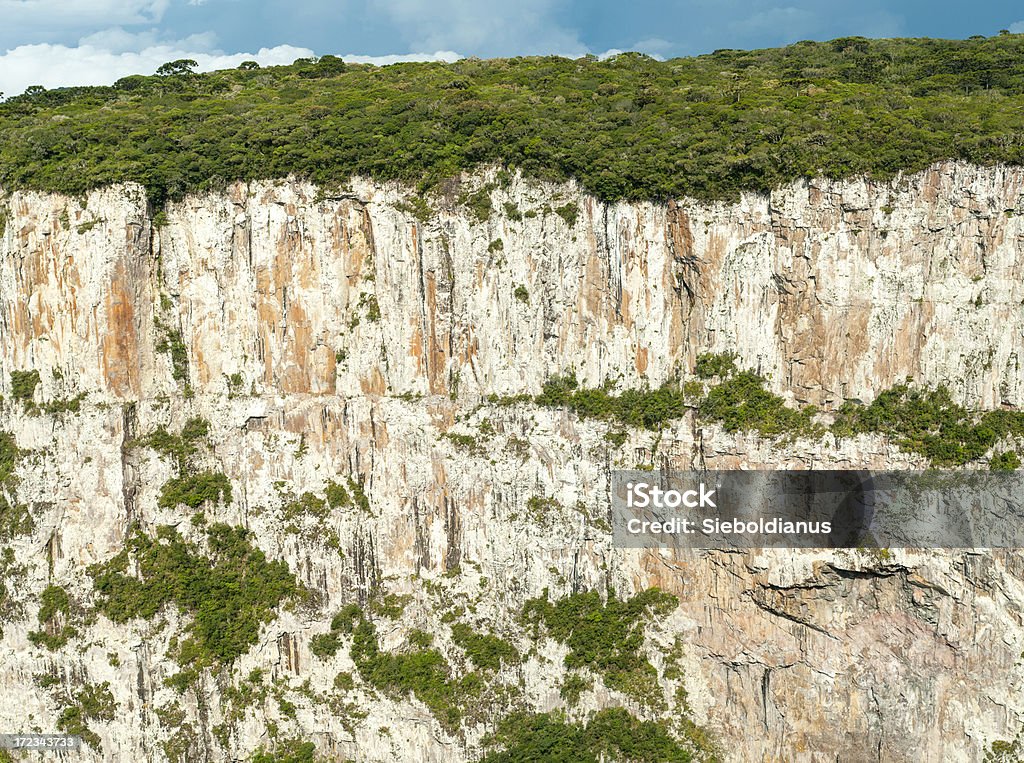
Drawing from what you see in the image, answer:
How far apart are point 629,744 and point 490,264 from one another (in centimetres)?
1796

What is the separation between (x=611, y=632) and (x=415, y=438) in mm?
10026

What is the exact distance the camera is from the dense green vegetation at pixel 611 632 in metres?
27.0

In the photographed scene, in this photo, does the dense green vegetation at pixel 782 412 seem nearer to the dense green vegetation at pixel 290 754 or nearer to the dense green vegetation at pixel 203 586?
the dense green vegetation at pixel 203 586

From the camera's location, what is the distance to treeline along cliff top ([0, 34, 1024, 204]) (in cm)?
2455

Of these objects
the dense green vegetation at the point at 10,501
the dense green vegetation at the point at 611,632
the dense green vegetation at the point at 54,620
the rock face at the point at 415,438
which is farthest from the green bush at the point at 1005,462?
the dense green vegetation at the point at 10,501

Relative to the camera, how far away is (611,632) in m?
27.1

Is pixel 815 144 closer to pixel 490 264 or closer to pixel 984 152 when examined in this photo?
pixel 984 152

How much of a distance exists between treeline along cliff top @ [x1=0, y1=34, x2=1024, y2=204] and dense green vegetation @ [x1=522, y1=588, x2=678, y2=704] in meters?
14.6

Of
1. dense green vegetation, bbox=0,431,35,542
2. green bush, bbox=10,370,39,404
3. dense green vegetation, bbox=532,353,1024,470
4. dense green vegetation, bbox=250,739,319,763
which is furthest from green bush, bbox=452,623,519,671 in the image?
green bush, bbox=10,370,39,404

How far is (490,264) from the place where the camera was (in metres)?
27.1

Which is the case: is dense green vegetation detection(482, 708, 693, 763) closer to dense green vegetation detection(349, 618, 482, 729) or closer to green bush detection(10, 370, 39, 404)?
dense green vegetation detection(349, 618, 482, 729)

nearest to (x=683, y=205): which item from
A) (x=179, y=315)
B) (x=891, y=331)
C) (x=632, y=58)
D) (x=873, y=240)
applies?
(x=873, y=240)

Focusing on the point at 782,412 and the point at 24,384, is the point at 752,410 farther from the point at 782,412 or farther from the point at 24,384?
the point at 24,384

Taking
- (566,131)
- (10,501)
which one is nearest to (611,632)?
(566,131)
